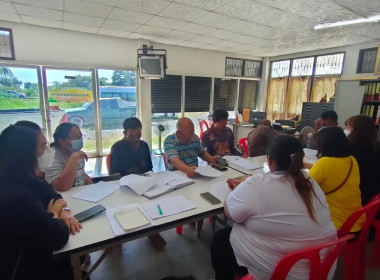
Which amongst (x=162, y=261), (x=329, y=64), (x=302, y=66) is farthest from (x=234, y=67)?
(x=162, y=261)

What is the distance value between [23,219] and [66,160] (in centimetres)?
99

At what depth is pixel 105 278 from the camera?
5.68 feet

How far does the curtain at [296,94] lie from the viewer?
18.5ft

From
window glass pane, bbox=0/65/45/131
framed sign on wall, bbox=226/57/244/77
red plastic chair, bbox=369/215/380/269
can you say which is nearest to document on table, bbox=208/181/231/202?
red plastic chair, bbox=369/215/380/269

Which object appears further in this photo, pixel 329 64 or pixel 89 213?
pixel 329 64

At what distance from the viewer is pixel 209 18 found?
331 cm

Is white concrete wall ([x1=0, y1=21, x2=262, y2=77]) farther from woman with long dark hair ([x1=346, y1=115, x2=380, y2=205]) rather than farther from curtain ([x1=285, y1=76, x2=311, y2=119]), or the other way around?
woman with long dark hair ([x1=346, y1=115, x2=380, y2=205])

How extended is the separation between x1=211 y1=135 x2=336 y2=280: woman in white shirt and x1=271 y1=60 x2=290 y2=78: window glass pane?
5.83 meters

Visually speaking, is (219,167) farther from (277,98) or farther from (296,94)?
(277,98)

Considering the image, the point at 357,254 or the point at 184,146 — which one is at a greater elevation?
the point at 184,146

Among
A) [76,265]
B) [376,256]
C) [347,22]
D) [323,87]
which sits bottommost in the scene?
[376,256]

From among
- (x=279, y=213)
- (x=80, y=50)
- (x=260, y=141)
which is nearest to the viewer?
(x=279, y=213)

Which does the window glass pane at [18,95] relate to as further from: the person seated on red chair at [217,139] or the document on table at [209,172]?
the document on table at [209,172]

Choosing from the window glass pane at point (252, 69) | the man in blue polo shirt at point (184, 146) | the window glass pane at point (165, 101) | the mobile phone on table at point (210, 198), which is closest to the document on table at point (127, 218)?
the mobile phone on table at point (210, 198)
